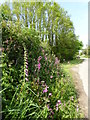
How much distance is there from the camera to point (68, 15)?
10.9 m

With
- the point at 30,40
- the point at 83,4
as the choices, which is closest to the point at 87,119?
the point at 30,40

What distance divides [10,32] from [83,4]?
1620 millimetres

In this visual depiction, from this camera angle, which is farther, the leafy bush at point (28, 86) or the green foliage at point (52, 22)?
the green foliage at point (52, 22)

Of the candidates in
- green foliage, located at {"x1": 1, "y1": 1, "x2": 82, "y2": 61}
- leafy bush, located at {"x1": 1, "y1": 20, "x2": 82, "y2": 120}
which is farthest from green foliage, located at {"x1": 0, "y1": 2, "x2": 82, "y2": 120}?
green foliage, located at {"x1": 1, "y1": 1, "x2": 82, "y2": 61}

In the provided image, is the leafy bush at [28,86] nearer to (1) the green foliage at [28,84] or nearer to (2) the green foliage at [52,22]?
(1) the green foliage at [28,84]

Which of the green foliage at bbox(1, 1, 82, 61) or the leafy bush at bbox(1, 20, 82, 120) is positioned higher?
the green foliage at bbox(1, 1, 82, 61)

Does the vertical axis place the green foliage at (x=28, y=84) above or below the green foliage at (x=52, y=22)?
below

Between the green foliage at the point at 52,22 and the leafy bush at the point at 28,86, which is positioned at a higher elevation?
the green foliage at the point at 52,22

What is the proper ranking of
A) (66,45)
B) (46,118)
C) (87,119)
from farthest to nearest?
(66,45) → (87,119) → (46,118)

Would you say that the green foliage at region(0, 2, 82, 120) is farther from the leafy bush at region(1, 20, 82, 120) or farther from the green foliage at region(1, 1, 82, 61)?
the green foliage at region(1, 1, 82, 61)

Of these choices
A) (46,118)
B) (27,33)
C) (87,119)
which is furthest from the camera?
(27,33)

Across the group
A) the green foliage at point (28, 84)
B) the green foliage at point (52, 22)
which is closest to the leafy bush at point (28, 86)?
the green foliage at point (28, 84)

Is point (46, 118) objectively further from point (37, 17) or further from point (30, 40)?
point (37, 17)

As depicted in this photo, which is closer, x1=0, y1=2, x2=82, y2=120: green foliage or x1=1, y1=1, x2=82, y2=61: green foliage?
x1=0, y1=2, x2=82, y2=120: green foliage
